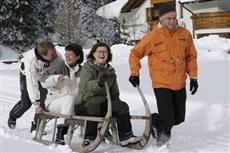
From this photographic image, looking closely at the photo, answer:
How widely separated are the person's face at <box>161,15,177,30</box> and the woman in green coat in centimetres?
72

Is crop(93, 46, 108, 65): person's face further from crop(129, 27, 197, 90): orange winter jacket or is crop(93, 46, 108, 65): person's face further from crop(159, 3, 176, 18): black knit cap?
crop(159, 3, 176, 18): black knit cap

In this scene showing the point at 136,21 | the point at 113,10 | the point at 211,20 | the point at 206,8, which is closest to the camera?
the point at 211,20

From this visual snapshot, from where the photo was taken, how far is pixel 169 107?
17.7 feet

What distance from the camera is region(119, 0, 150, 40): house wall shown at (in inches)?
1447

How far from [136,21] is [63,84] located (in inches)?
1287

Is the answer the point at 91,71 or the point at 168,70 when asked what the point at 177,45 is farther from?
the point at 91,71

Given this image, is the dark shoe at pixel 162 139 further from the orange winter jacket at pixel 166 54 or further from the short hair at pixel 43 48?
the short hair at pixel 43 48

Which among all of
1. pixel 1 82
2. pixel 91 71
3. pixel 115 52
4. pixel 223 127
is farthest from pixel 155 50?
pixel 115 52

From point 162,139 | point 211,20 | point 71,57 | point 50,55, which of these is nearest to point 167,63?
point 162,139

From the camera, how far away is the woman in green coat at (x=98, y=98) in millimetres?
5484

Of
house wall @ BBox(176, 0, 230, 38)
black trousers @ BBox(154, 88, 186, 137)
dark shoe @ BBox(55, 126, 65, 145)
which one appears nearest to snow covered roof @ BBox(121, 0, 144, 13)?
house wall @ BBox(176, 0, 230, 38)

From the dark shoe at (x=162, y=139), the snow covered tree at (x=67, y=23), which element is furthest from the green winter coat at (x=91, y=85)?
the snow covered tree at (x=67, y=23)

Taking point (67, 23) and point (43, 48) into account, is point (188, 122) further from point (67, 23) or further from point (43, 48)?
point (67, 23)

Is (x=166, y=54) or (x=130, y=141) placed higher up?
(x=166, y=54)
